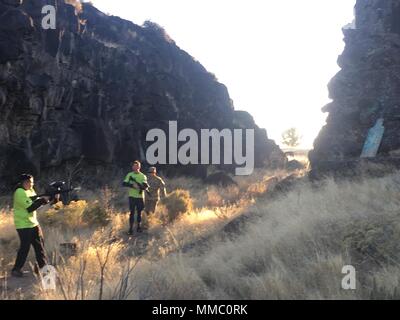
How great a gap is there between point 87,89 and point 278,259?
2155cm

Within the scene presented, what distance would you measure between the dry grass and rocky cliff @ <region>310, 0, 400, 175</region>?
4.85 metres

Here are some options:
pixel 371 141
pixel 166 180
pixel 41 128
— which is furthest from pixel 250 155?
pixel 371 141

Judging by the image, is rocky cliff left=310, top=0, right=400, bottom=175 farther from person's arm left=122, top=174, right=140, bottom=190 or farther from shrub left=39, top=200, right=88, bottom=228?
shrub left=39, top=200, right=88, bottom=228

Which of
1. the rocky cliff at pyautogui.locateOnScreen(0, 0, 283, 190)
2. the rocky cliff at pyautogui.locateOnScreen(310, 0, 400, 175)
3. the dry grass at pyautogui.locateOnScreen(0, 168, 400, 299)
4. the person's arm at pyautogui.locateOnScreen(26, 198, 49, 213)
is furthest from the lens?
the rocky cliff at pyautogui.locateOnScreen(0, 0, 283, 190)

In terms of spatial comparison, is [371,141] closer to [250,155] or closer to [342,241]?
[342,241]

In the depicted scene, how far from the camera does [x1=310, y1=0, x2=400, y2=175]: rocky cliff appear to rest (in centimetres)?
1543

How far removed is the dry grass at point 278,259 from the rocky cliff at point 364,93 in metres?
4.85

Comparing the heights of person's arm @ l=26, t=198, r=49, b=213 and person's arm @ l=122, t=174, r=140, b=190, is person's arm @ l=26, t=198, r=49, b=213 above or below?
below

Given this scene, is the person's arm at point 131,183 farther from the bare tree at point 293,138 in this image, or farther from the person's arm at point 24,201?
the bare tree at point 293,138

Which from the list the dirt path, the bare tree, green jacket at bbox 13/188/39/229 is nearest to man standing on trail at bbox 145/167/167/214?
the dirt path

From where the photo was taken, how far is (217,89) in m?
41.8

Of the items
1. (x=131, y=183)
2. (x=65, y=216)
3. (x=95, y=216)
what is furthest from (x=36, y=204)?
(x=95, y=216)

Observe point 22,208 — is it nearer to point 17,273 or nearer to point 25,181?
point 25,181

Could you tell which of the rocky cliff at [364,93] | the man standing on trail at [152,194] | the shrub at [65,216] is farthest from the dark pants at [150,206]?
the rocky cliff at [364,93]
